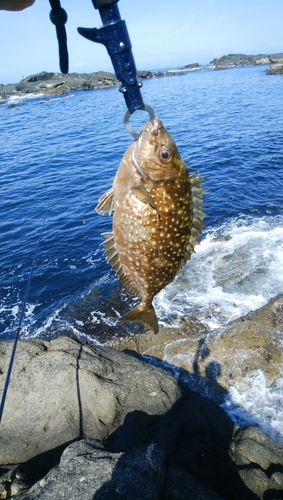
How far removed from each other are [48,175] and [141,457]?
22.9 meters

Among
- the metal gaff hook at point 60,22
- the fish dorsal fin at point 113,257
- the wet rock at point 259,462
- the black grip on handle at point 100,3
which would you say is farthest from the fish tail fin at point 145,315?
the wet rock at point 259,462

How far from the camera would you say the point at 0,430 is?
255 inches

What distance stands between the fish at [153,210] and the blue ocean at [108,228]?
20.6 ft

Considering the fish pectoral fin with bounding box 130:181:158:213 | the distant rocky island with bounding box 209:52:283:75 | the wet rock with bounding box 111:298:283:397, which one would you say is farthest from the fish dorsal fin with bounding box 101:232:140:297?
the distant rocky island with bounding box 209:52:283:75

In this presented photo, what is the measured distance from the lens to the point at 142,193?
3.08 m

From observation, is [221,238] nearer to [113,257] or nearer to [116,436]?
[116,436]

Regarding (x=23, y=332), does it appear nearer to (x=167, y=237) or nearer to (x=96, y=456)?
(x=96, y=456)

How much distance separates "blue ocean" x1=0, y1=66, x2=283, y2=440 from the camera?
11750mm

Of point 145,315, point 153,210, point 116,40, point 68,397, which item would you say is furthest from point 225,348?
point 116,40

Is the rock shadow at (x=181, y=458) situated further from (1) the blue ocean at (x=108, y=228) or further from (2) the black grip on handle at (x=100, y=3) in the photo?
(2) the black grip on handle at (x=100, y=3)

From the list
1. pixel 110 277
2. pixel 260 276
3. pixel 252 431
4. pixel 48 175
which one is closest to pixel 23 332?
pixel 110 277

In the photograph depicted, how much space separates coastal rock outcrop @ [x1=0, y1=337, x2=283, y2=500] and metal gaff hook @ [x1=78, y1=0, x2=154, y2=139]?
16.0ft

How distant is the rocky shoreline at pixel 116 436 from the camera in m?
4.54

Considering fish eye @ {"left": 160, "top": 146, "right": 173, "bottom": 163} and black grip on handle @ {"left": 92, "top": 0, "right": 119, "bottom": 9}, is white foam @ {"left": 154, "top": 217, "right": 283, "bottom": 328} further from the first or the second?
black grip on handle @ {"left": 92, "top": 0, "right": 119, "bottom": 9}
